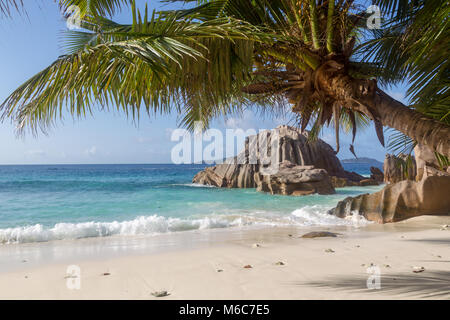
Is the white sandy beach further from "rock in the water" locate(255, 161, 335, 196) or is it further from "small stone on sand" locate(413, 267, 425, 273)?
"rock in the water" locate(255, 161, 335, 196)

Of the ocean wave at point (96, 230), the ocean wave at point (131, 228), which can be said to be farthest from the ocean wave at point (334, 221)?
the ocean wave at point (96, 230)

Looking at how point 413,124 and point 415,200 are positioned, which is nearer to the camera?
point 413,124

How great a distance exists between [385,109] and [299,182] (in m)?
18.0

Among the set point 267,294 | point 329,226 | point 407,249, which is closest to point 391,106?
point 267,294

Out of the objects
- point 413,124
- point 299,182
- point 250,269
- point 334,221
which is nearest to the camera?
point 413,124

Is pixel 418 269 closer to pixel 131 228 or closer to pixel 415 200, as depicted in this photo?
pixel 415 200

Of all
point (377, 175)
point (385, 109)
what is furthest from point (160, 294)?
point (377, 175)

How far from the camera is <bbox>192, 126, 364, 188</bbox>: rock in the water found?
26938 millimetres

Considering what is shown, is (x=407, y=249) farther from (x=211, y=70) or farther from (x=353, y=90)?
(x=211, y=70)

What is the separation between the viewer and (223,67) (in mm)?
3559

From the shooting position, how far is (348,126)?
7316 mm

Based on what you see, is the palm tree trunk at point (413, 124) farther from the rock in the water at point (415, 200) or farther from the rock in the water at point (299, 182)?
the rock in the water at point (299, 182)

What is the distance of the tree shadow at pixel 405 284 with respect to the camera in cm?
318

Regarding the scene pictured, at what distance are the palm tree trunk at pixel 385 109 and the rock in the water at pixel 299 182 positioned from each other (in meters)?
17.5
